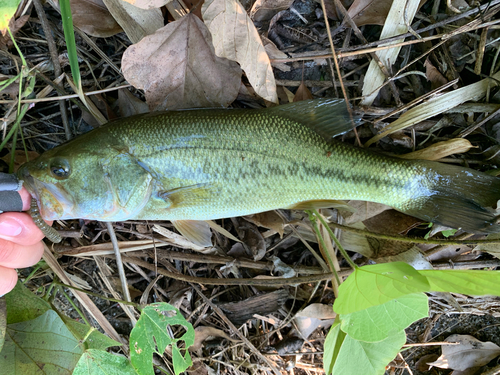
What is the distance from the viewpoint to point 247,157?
2285 millimetres

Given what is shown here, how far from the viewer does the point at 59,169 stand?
2158 millimetres

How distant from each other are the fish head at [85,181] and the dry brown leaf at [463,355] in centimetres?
296

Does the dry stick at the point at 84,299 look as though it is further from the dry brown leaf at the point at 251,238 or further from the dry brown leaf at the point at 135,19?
the dry brown leaf at the point at 135,19

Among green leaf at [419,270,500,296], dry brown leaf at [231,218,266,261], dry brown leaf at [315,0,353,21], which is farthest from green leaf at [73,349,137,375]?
dry brown leaf at [315,0,353,21]

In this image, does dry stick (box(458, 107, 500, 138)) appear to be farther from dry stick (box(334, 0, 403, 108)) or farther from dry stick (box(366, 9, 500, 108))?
dry stick (box(366, 9, 500, 108))

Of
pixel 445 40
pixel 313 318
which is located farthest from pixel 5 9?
pixel 313 318

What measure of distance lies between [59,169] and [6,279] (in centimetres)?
80

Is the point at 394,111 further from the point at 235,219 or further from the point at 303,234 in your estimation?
the point at 235,219

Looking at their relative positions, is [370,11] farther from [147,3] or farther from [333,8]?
[147,3]

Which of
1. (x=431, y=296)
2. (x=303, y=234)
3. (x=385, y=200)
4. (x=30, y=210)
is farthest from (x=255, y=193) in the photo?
(x=431, y=296)

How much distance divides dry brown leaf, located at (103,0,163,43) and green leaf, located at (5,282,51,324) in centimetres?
198

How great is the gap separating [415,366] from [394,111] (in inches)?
93.3

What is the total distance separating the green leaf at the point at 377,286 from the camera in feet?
5.42

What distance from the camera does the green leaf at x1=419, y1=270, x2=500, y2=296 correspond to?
152 cm
